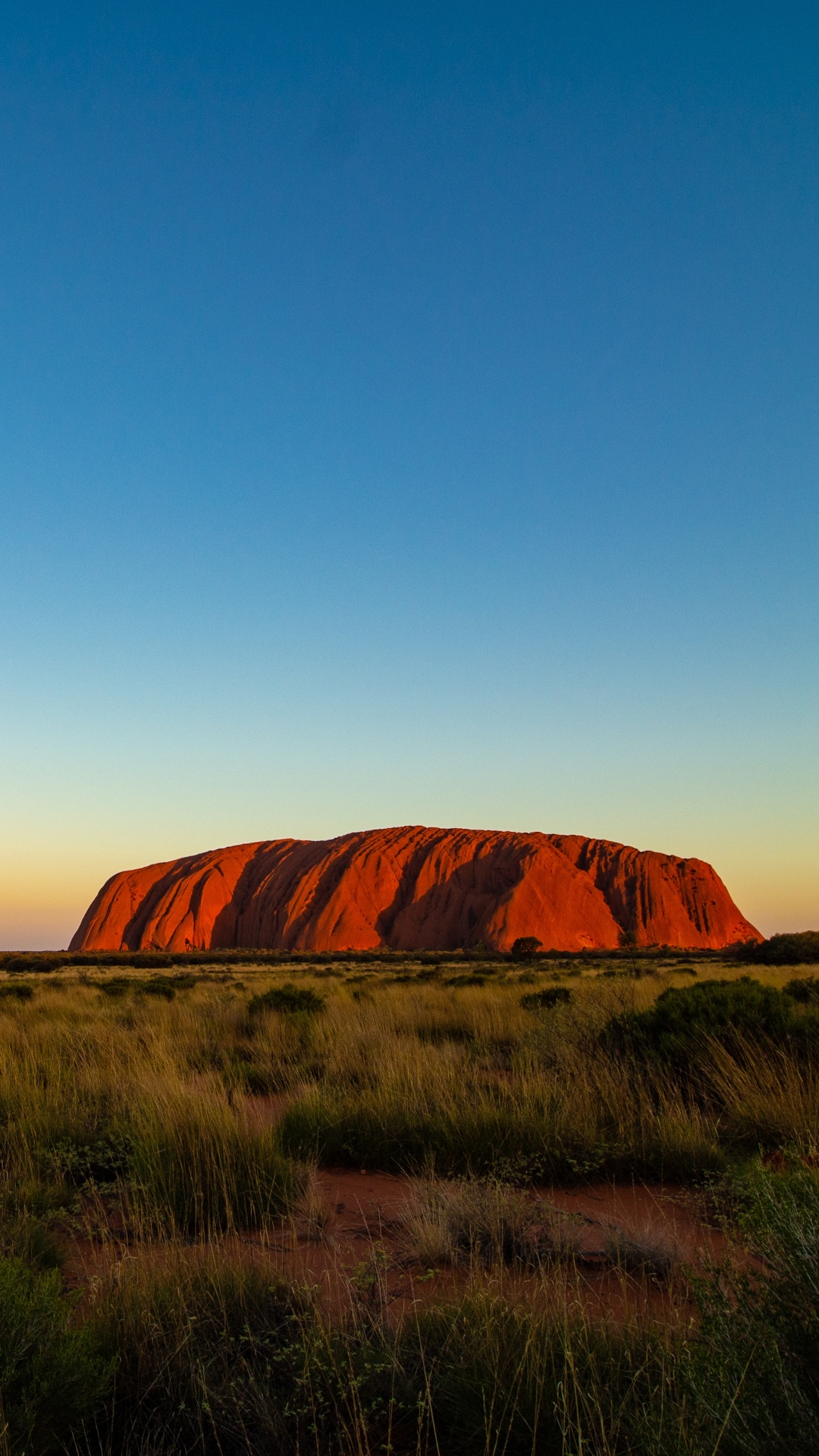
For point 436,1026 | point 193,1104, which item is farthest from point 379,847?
point 193,1104

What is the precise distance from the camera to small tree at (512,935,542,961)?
2221 inches

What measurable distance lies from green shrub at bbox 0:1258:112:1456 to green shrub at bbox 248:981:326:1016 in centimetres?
1113

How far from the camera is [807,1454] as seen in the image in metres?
1.73

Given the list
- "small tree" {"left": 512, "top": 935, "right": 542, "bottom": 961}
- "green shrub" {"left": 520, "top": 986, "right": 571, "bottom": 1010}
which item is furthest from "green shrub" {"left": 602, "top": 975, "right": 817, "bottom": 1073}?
"small tree" {"left": 512, "top": 935, "right": 542, "bottom": 961}

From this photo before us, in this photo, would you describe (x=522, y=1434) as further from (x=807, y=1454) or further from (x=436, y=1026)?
(x=436, y=1026)

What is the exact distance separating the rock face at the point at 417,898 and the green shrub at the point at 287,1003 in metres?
55.8

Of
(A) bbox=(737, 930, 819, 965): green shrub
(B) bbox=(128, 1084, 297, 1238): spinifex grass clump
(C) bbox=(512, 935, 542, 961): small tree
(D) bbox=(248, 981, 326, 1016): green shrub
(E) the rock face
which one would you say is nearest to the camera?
(B) bbox=(128, 1084, 297, 1238): spinifex grass clump

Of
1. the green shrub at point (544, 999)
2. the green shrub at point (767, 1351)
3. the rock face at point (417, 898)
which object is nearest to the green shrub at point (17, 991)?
the green shrub at point (544, 999)

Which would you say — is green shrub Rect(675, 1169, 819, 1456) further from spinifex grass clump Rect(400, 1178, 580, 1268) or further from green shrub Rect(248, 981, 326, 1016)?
green shrub Rect(248, 981, 326, 1016)

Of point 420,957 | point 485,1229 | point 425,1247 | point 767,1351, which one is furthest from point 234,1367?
point 420,957

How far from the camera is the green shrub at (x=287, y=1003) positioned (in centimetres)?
1436

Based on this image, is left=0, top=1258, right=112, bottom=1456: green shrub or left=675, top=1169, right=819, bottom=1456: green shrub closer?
left=675, top=1169, right=819, bottom=1456: green shrub

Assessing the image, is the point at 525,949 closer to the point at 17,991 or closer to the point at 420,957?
the point at 420,957

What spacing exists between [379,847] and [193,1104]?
81604 mm
